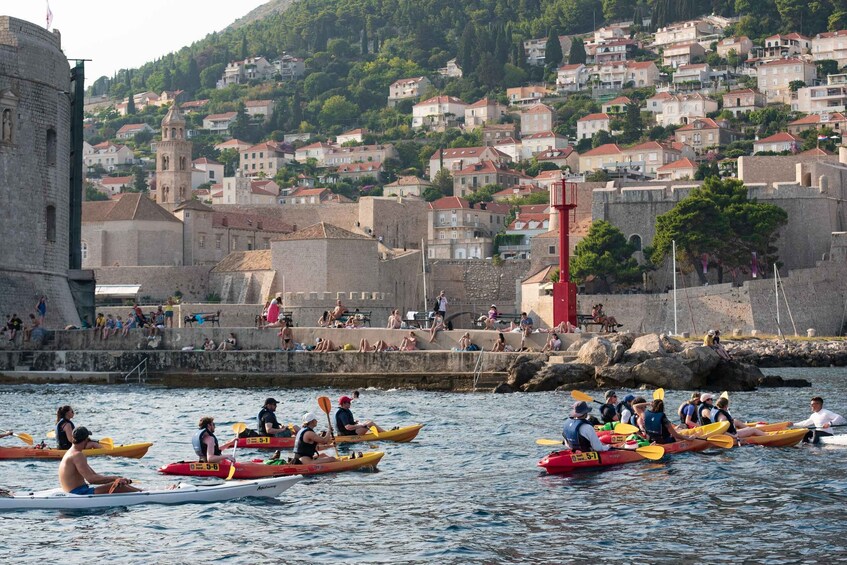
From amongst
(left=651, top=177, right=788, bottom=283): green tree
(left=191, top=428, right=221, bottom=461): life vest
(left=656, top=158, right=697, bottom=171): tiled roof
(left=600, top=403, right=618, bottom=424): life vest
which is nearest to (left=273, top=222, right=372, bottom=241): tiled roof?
(left=651, top=177, right=788, bottom=283): green tree

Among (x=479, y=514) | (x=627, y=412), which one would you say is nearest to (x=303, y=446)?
(x=479, y=514)

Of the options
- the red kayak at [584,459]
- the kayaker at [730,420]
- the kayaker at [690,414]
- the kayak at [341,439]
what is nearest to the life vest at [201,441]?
the kayak at [341,439]

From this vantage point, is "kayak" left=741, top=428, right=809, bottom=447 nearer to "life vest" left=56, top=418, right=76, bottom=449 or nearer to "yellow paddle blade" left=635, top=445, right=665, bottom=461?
"yellow paddle blade" left=635, top=445, right=665, bottom=461

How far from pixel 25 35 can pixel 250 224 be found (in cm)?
4589

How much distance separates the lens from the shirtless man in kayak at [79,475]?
55.3 feet

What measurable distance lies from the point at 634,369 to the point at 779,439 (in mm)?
10817

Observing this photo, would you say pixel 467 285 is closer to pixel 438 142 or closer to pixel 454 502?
pixel 454 502

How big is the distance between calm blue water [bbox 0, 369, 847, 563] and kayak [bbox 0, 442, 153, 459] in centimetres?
14

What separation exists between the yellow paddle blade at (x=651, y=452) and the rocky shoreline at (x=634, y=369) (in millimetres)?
12482

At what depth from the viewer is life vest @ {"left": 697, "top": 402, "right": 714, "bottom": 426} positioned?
917 inches

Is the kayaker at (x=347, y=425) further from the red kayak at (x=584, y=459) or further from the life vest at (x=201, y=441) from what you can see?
the red kayak at (x=584, y=459)

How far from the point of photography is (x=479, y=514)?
17.3m

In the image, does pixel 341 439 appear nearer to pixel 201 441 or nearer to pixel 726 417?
pixel 201 441

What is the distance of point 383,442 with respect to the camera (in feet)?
79.2
